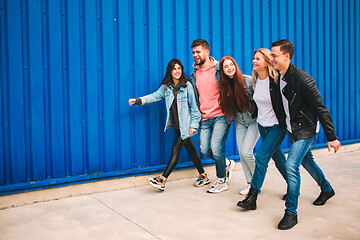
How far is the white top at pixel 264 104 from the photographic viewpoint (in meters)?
3.88

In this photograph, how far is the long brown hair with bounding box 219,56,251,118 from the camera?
4.39 metres

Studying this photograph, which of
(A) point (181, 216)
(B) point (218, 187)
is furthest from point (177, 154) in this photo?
(A) point (181, 216)

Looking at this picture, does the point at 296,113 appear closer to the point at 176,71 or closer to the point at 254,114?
the point at 254,114

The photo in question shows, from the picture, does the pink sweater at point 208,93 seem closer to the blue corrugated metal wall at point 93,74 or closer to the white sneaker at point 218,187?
the blue corrugated metal wall at point 93,74

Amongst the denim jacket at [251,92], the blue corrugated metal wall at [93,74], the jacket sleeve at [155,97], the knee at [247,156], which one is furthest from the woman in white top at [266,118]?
the blue corrugated metal wall at [93,74]

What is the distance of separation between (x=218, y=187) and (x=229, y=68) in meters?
1.58

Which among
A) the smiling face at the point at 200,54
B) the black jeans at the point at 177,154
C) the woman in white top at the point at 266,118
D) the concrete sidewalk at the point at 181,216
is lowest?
the concrete sidewalk at the point at 181,216

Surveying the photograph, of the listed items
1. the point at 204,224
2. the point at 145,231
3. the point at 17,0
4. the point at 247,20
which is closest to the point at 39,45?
the point at 17,0

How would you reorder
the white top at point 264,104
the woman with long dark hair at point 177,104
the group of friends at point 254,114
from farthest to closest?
1. the woman with long dark hair at point 177,104
2. the white top at point 264,104
3. the group of friends at point 254,114

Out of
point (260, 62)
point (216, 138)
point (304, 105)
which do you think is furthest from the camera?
point (216, 138)

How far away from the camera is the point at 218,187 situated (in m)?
4.68

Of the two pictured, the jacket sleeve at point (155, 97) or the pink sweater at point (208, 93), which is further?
the jacket sleeve at point (155, 97)

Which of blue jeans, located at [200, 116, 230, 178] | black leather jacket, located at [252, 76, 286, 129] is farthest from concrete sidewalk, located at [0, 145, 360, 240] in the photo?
black leather jacket, located at [252, 76, 286, 129]

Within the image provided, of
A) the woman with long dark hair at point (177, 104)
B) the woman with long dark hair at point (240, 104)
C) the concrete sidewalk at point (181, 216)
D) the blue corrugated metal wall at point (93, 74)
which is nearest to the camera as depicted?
the concrete sidewalk at point (181, 216)
